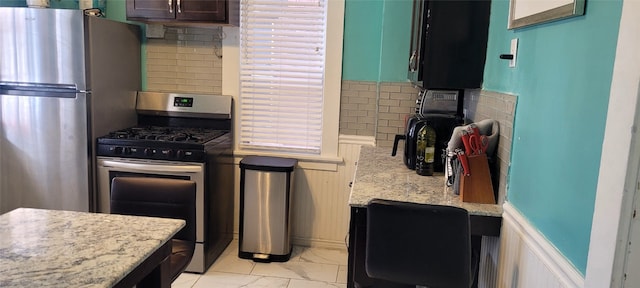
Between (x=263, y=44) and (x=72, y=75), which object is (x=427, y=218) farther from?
(x=72, y=75)

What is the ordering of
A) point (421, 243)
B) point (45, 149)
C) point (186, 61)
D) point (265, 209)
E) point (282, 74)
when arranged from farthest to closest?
1. point (186, 61)
2. point (282, 74)
3. point (265, 209)
4. point (45, 149)
5. point (421, 243)

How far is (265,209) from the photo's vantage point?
3.46 metres

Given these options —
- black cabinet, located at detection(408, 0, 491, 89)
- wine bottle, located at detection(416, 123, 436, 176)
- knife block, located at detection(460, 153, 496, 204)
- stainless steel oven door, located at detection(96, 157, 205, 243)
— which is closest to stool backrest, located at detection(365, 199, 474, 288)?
knife block, located at detection(460, 153, 496, 204)

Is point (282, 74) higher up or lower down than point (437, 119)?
higher up

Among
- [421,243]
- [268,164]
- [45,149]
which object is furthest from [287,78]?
[421,243]

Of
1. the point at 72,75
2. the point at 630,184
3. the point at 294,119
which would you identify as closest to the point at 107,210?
the point at 72,75

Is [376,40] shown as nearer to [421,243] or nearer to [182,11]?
[182,11]

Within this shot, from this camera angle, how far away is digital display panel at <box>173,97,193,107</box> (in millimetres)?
3729

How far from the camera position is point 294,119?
12.2ft

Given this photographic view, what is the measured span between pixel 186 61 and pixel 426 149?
2.10 meters

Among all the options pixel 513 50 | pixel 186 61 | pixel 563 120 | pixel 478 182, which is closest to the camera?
pixel 563 120

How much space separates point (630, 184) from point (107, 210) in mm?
3165

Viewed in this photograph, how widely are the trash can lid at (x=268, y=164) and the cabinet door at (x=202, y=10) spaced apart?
3.31 feet

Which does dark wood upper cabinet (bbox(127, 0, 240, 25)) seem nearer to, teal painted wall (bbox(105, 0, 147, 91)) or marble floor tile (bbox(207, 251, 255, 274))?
teal painted wall (bbox(105, 0, 147, 91))
